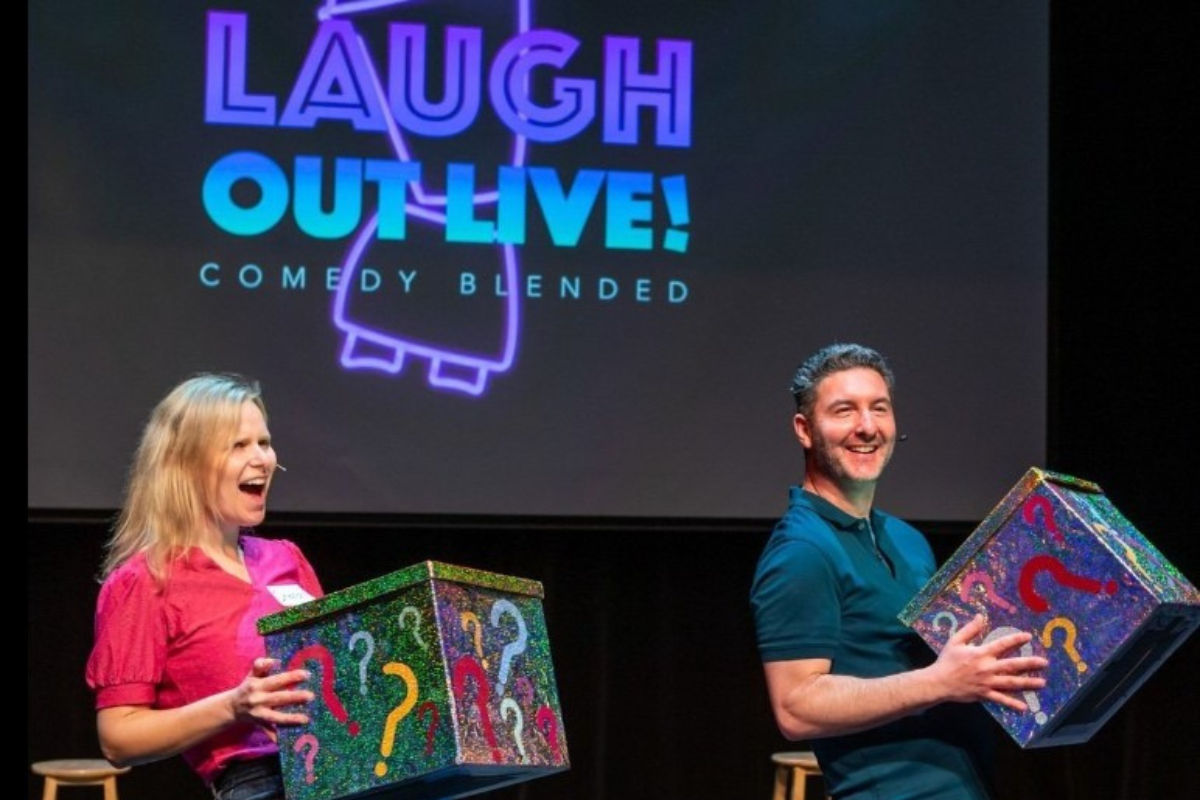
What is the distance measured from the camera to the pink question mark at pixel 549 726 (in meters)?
2.03

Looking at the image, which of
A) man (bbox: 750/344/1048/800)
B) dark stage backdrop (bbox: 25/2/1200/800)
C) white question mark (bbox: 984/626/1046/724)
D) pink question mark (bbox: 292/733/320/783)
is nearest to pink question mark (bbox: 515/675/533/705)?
pink question mark (bbox: 292/733/320/783)

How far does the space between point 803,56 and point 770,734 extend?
2.11m

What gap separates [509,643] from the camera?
2.02m

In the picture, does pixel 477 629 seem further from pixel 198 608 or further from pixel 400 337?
pixel 400 337

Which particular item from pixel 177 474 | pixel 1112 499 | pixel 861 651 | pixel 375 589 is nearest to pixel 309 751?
pixel 375 589

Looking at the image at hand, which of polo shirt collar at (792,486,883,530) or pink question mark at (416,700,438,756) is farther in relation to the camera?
polo shirt collar at (792,486,883,530)

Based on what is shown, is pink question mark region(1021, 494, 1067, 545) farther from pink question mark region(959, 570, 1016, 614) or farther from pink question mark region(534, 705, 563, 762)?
pink question mark region(534, 705, 563, 762)

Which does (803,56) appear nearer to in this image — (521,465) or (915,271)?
(915,271)

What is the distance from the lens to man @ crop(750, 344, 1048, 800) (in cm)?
208

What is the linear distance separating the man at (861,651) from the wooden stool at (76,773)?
2.49 meters

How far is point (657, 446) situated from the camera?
477cm

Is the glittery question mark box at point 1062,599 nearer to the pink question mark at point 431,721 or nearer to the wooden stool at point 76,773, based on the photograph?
the pink question mark at point 431,721

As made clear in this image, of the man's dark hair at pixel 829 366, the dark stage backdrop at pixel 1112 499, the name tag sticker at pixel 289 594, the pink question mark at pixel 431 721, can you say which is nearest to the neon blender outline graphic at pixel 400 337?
the dark stage backdrop at pixel 1112 499

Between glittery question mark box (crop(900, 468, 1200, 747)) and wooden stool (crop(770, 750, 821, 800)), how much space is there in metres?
2.32
